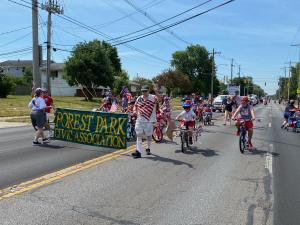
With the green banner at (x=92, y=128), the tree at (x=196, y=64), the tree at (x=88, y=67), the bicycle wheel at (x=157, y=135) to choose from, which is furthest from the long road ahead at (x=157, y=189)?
the tree at (x=196, y=64)

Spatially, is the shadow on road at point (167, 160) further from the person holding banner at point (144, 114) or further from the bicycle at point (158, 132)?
the bicycle at point (158, 132)

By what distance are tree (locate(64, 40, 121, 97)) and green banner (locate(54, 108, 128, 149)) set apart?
145 feet

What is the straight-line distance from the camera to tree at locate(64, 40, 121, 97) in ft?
190

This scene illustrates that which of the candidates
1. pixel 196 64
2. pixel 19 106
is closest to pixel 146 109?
pixel 19 106

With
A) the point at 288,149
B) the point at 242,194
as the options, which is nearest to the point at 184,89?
the point at 288,149

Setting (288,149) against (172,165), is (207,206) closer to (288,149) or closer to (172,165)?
(172,165)

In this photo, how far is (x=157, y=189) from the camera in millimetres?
7789

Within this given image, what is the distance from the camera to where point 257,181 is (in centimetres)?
885

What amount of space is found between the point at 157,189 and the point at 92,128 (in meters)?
5.29

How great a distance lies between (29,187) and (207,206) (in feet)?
10.2

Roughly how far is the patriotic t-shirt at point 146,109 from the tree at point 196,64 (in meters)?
106

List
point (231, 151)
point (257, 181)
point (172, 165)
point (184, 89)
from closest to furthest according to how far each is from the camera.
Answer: point (257, 181)
point (172, 165)
point (231, 151)
point (184, 89)

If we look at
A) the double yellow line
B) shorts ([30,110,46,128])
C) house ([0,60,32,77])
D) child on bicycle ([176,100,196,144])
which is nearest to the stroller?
child on bicycle ([176,100,196,144])

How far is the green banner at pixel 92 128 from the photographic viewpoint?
12125 millimetres
